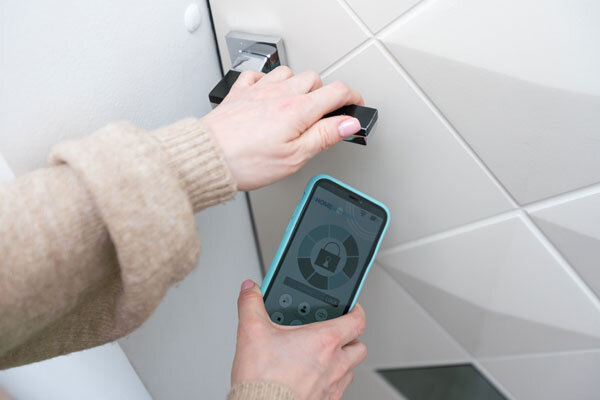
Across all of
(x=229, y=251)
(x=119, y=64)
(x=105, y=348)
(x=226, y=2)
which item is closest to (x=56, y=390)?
(x=105, y=348)

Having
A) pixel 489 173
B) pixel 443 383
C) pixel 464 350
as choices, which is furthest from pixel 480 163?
pixel 443 383

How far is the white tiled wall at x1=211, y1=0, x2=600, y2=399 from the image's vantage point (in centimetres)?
37

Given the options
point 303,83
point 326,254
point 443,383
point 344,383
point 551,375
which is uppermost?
point 303,83

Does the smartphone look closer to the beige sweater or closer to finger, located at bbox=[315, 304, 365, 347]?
finger, located at bbox=[315, 304, 365, 347]

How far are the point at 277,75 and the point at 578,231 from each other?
0.34 meters

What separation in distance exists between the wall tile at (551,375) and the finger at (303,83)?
0.47m

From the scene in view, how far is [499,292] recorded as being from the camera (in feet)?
1.81

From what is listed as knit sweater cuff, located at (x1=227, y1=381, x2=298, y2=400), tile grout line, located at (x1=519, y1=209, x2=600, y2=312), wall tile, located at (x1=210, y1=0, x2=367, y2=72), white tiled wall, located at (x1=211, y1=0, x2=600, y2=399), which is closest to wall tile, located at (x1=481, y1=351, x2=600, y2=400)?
white tiled wall, located at (x1=211, y1=0, x2=600, y2=399)

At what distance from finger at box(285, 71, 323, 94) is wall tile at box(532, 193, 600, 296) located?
0.87 ft

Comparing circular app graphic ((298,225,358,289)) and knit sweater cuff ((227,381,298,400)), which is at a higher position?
circular app graphic ((298,225,358,289))

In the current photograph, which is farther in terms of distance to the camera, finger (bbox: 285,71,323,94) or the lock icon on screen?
the lock icon on screen

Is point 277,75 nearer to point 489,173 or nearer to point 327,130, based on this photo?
point 327,130

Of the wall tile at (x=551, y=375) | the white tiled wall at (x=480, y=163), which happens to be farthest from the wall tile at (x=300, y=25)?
the wall tile at (x=551, y=375)

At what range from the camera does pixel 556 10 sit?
0.34 m
